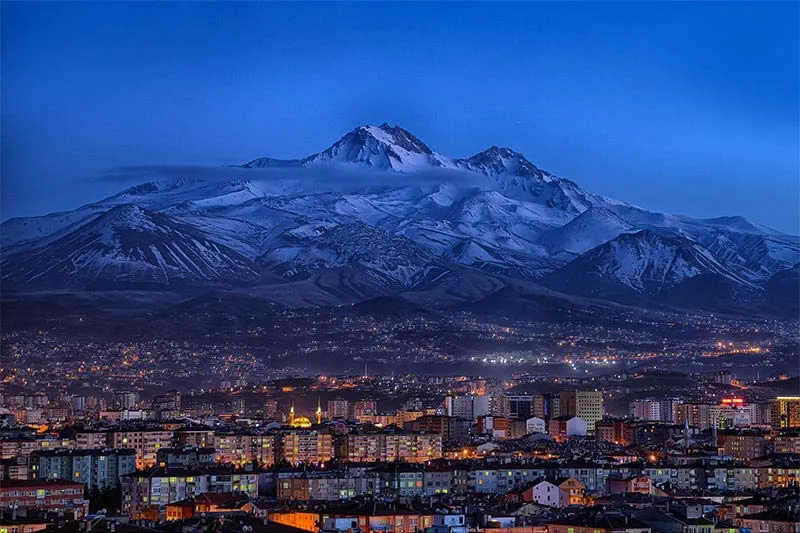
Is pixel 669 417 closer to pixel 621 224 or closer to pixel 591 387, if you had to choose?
pixel 591 387

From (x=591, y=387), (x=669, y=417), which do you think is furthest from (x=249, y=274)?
(x=669, y=417)

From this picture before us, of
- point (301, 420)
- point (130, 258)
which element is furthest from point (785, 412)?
point (130, 258)

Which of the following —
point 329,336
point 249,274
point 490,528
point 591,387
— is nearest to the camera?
point 490,528

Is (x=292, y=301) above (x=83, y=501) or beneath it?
above

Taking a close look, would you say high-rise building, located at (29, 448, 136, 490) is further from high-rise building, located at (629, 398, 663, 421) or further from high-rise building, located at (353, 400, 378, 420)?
high-rise building, located at (629, 398, 663, 421)

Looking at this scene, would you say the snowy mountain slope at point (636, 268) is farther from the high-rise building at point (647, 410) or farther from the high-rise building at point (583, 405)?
the high-rise building at point (583, 405)
